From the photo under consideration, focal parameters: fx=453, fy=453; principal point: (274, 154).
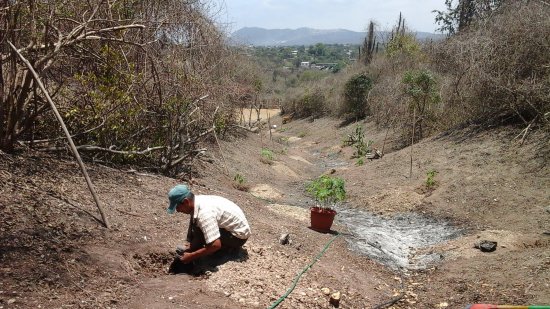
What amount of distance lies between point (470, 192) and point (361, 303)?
196 inches

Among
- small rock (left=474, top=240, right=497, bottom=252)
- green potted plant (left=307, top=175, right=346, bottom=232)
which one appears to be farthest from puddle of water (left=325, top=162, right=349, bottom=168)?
small rock (left=474, top=240, right=497, bottom=252)

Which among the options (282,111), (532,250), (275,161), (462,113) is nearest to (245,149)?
(275,161)

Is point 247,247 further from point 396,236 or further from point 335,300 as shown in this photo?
point 396,236

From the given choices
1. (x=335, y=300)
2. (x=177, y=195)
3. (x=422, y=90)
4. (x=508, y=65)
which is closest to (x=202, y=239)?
(x=177, y=195)

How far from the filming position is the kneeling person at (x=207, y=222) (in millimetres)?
3959

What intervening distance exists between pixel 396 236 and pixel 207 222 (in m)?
4.42

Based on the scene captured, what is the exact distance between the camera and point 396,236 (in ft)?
24.5

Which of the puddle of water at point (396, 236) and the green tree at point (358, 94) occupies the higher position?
the green tree at point (358, 94)

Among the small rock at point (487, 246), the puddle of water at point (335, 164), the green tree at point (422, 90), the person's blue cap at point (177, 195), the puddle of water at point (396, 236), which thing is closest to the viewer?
the person's blue cap at point (177, 195)

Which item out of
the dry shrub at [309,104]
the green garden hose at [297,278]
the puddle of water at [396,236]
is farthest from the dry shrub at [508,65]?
the dry shrub at [309,104]

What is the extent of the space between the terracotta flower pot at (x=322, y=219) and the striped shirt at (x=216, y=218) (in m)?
2.54

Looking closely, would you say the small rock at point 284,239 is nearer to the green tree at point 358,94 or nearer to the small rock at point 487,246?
the small rock at point 487,246

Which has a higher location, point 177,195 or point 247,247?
point 177,195

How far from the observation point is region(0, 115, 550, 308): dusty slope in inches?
140
